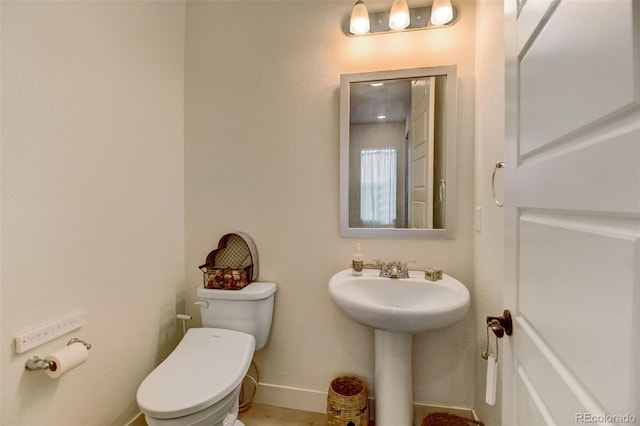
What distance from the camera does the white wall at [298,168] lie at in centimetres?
148

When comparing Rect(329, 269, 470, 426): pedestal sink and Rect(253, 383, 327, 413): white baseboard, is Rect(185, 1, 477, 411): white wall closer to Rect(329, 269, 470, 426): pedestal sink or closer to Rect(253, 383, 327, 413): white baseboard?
Rect(253, 383, 327, 413): white baseboard

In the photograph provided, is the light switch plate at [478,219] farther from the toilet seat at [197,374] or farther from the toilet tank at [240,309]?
the toilet seat at [197,374]

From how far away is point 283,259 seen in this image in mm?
1658

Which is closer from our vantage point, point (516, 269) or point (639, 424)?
point (639, 424)

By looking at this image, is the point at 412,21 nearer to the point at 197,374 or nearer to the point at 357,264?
the point at 357,264

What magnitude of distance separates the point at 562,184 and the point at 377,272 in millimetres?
1058

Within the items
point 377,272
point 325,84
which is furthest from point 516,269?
point 325,84

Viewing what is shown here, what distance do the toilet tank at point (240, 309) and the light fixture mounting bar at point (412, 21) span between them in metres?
1.53

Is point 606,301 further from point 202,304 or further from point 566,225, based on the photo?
point 202,304

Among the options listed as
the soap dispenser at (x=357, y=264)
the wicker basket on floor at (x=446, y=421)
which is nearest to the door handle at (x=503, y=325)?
the soap dispenser at (x=357, y=264)

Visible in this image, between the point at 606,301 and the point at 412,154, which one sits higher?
the point at 412,154

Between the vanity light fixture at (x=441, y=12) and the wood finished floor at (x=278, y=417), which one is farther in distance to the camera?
the wood finished floor at (x=278, y=417)

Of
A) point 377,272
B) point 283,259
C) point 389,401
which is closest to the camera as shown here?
point 389,401

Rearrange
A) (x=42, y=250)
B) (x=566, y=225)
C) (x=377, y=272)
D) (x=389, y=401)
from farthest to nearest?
(x=377, y=272), (x=389, y=401), (x=42, y=250), (x=566, y=225)
